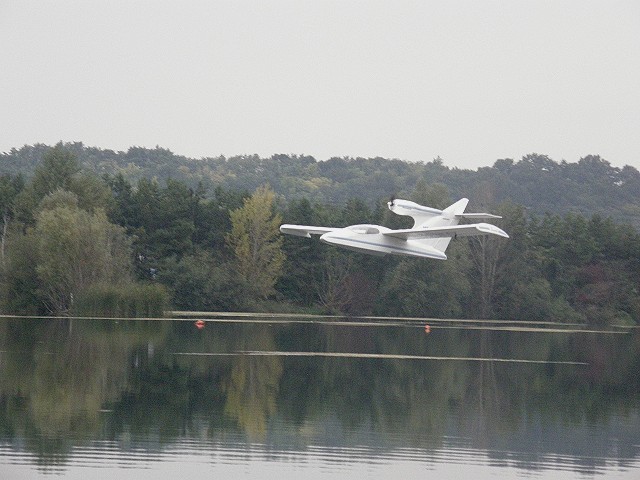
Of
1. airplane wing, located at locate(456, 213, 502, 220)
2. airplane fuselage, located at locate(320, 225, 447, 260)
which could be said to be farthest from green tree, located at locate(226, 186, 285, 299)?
airplane wing, located at locate(456, 213, 502, 220)

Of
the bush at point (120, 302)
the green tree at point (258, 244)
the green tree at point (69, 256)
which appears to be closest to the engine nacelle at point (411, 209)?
the bush at point (120, 302)

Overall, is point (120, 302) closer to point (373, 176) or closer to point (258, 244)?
point (258, 244)

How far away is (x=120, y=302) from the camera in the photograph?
156 feet

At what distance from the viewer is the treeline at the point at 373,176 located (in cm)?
14012

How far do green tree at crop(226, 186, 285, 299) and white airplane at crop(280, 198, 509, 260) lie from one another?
43.6 feet

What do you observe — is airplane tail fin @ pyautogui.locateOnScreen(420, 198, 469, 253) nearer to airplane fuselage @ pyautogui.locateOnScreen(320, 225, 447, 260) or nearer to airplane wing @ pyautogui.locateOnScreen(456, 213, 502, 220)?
airplane wing @ pyautogui.locateOnScreen(456, 213, 502, 220)

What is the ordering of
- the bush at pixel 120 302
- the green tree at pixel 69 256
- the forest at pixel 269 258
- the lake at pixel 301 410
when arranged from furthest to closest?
the forest at pixel 269 258 → the green tree at pixel 69 256 → the bush at pixel 120 302 → the lake at pixel 301 410

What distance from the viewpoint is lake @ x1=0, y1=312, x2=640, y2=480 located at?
48.2 ft

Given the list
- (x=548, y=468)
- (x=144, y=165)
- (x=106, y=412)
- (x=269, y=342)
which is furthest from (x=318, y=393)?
(x=144, y=165)

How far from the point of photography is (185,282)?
61.0 meters

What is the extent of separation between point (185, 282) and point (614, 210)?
88826 millimetres

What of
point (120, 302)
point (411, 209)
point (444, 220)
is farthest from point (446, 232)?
point (120, 302)

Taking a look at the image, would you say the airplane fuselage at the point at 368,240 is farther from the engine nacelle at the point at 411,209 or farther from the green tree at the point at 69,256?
the green tree at the point at 69,256

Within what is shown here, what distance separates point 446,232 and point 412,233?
1624 millimetres
